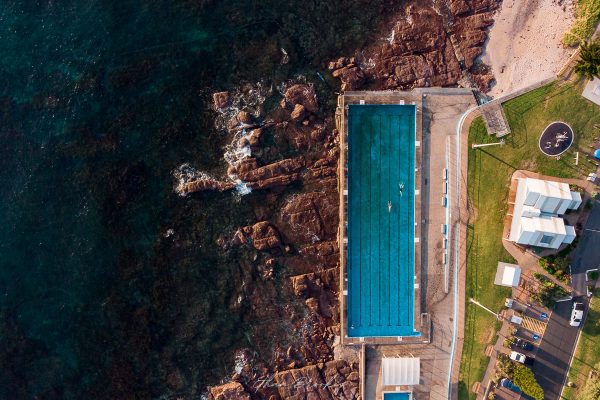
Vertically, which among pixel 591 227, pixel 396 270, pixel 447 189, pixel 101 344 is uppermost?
pixel 447 189

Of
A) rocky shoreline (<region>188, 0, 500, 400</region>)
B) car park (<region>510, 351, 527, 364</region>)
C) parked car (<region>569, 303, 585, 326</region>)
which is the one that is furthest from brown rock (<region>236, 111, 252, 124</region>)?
parked car (<region>569, 303, 585, 326</region>)

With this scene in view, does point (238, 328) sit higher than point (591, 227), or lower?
lower

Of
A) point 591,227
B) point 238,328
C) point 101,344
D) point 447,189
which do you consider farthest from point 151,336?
point 591,227

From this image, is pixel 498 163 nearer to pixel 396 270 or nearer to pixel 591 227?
pixel 591 227

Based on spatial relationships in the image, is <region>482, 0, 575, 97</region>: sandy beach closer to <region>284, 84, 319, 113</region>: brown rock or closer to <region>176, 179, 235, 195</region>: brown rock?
<region>284, 84, 319, 113</region>: brown rock

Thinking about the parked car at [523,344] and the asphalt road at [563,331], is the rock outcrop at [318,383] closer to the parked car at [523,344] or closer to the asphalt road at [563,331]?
the parked car at [523,344]
